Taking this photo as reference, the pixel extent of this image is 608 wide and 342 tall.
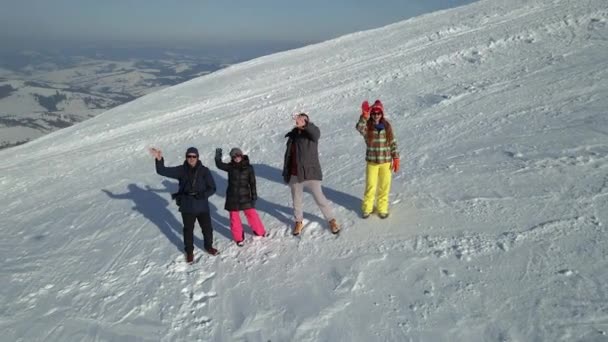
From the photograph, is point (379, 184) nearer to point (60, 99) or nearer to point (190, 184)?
point (190, 184)

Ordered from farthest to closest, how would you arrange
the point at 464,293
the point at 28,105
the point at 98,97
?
the point at 98,97 < the point at 28,105 < the point at 464,293

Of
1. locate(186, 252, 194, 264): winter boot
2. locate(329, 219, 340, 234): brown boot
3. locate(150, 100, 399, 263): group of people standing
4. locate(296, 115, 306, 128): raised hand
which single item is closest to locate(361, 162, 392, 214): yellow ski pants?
locate(150, 100, 399, 263): group of people standing

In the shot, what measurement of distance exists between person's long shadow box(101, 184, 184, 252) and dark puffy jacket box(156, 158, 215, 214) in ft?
4.07

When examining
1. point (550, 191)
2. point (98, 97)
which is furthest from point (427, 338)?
point (98, 97)

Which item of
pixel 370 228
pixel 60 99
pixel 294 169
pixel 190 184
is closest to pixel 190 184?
pixel 190 184

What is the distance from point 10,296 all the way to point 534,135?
1001 cm

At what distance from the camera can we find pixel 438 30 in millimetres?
19375

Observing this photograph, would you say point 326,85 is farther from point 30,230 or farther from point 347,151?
point 30,230

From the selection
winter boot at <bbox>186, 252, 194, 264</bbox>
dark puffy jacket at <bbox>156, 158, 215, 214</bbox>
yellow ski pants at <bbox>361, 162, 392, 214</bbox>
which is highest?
dark puffy jacket at <bbox>156, 158, 215, 214</bbox>

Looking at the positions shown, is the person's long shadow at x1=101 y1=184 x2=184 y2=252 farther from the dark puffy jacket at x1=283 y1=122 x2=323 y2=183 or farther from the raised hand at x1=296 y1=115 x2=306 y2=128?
the raised hand at x1=296 y1=115 x2=306 y2=128

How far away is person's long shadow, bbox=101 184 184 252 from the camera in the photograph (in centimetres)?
762

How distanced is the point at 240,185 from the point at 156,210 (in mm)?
3536

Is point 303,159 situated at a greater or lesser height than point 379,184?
greater

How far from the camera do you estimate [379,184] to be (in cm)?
639
